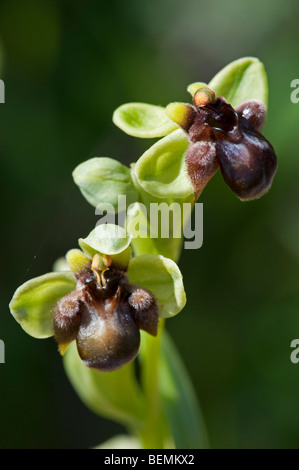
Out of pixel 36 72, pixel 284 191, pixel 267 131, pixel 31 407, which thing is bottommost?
pixel 31 407

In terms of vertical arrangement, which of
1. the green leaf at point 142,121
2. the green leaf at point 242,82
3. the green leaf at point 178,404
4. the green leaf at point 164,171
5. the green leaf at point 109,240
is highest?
the green leaf at point 242,82

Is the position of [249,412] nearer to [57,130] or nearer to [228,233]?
[228,233]

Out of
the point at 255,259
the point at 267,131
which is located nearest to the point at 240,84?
the point at 267,131

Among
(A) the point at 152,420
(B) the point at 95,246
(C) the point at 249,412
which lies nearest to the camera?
(B) the point at 95,246

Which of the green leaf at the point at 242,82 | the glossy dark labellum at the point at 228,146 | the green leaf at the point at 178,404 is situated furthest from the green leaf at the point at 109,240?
the green leaf at the point at 178,404

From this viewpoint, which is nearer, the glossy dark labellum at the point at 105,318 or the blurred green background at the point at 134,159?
the glossy dark labellum at the point at 105,318

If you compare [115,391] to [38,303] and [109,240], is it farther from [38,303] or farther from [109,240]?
[109,240]

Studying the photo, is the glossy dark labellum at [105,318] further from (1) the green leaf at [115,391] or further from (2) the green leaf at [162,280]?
(1) the green leaf at [115,391]
